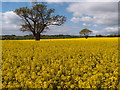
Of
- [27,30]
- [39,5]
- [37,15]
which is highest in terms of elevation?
[39,5]

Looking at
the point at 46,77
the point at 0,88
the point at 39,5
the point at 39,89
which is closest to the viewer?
the point at 39,89

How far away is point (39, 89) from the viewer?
4.16 meters

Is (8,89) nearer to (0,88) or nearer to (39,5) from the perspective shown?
(0,88)

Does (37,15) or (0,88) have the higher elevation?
(37,15)

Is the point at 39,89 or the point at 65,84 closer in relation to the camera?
the point at 39,89

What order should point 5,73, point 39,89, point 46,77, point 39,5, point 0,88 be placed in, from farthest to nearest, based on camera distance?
point 39,5 < point 5,73 < point 46,77 < point 0,88 < point 39,89

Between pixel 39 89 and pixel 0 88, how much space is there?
1219mm

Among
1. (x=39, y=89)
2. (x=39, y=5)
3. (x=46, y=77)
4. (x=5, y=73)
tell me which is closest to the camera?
(x=39, y=89)

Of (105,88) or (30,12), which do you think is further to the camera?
(30,12)

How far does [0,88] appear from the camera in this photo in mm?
4473

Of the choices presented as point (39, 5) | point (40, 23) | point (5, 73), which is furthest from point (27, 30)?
point (5, 73)

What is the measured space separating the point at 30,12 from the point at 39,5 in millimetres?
2646

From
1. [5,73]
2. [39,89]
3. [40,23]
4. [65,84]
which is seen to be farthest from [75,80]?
[40,23]

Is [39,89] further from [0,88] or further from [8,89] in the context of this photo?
[0,88]
